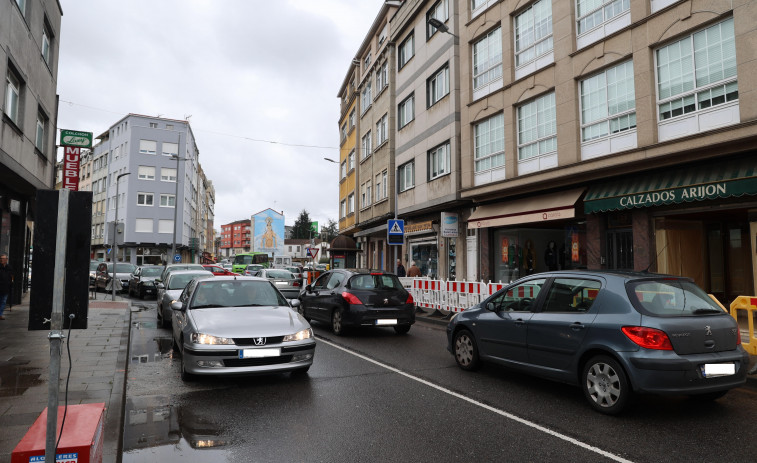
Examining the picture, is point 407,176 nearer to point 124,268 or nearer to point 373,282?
point 373,282

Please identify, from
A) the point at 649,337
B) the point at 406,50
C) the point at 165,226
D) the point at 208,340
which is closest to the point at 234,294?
the point at 208,340

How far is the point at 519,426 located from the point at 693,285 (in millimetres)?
2705

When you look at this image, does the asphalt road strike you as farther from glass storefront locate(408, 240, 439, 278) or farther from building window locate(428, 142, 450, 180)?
glass storefront locate(408, 240, 439, 278)

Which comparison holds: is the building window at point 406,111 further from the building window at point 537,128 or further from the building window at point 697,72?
the building window at point 697,72

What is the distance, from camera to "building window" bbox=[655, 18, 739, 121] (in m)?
10.3

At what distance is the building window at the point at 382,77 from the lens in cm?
2760

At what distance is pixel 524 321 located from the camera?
6176mm

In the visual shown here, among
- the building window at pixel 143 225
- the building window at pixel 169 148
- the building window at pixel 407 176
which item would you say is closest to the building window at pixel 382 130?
the building window at pixel 407 176

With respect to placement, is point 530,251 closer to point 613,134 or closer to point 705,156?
point 613,134

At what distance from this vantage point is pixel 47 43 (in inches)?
592

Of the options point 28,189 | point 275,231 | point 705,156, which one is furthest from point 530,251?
point 275,231

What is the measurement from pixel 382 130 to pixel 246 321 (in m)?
23.0

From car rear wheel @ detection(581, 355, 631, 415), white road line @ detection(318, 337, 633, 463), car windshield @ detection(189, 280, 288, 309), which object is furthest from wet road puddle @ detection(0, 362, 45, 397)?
car rear wheel @ detection(581, 355, 631, 415)

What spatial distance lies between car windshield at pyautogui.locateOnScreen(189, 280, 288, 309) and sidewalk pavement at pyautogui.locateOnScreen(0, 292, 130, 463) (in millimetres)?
1424
